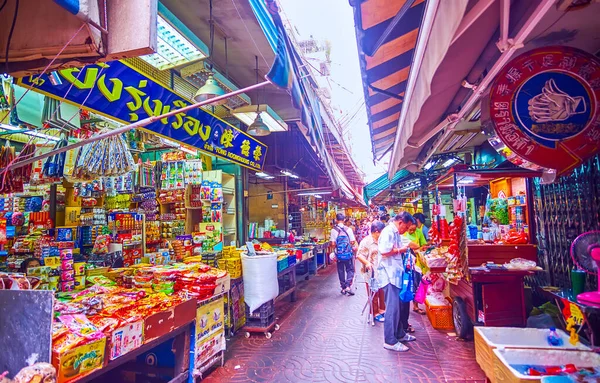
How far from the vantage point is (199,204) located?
909 centimetres


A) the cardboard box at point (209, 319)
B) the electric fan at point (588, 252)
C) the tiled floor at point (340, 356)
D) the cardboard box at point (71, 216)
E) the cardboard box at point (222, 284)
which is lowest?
the tiled floor at point (340, 356)

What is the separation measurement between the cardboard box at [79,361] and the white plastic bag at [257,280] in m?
3.02

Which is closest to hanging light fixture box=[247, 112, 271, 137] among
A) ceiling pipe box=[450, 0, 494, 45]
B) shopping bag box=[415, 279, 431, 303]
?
ceiling pipe box=[450, 0, 494, 45]

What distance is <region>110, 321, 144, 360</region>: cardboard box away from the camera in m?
2.87

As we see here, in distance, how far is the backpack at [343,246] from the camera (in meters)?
8.73

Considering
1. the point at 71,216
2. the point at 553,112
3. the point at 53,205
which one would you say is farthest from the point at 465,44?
the point at 53,205

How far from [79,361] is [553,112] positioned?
3.85m

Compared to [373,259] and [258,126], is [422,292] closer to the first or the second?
[373,259]

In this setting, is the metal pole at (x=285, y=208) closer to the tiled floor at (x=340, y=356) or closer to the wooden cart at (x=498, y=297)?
the tiled floor at (x=340, y=356)

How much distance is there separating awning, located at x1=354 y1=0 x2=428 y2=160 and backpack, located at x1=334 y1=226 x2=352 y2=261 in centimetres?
303

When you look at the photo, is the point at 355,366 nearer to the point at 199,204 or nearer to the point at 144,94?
the point at 144,94

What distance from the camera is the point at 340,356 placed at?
4.74 meters

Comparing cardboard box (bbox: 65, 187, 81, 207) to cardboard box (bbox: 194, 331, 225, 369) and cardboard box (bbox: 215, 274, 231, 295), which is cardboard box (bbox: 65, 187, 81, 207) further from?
cardboard box (bbox: 194, 331, 225, 369)

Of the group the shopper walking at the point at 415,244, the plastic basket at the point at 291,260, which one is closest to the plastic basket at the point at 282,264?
the plastic basket at the point at 291,260
